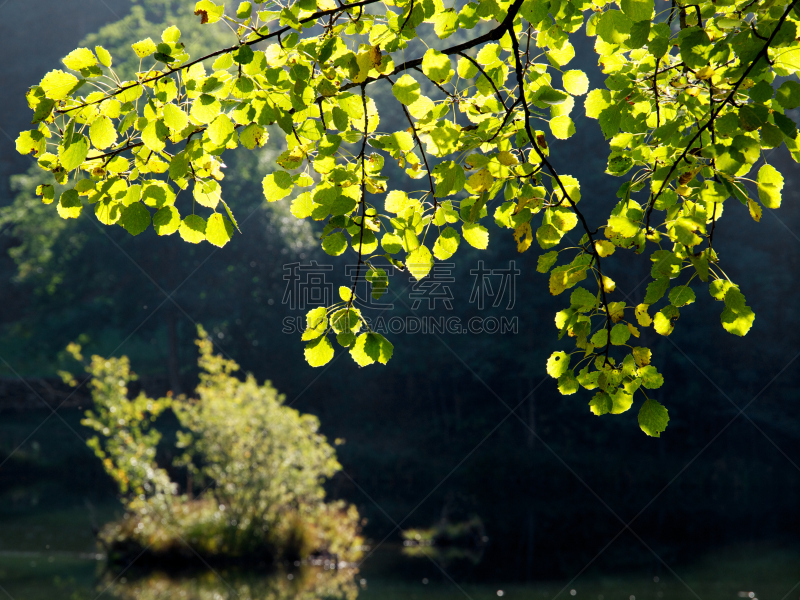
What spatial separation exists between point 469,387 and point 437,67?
14.6 metres

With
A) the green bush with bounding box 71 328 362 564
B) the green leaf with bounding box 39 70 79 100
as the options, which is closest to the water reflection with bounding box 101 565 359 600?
the green bush with bounding box 71 328 362 564

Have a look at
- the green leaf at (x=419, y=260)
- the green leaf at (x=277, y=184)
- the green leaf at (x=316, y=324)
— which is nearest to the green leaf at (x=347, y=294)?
the green leaf at (x=316, y=324)

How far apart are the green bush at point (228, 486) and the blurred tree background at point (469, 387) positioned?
2.34 m

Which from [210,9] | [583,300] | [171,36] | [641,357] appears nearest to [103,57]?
[171,36]

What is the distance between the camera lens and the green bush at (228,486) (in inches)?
279

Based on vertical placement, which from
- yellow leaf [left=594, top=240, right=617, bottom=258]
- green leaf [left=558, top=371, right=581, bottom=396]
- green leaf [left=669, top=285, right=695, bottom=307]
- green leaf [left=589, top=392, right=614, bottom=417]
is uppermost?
yellow leaf [left=594, top=240, right=617, bottom=258]

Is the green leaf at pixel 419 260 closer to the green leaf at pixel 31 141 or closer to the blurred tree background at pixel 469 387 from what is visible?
the green leaf at pixel 31 141

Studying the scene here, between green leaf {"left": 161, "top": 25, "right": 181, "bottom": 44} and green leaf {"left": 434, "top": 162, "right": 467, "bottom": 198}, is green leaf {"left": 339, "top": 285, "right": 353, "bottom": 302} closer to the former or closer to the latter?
green leaf {"left": 434, "top": 162, "right": 467, "bottom": 198}

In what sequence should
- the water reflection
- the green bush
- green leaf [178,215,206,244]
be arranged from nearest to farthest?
green leaf [178,215,206,244]
the water reflection
the green bush

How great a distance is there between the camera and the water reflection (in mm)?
6184

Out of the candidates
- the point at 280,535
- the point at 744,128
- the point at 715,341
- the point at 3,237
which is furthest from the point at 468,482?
the point at 3,237

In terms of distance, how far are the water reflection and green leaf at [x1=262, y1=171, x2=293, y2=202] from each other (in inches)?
218

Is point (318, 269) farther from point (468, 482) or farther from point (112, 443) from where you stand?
point (112, 443)

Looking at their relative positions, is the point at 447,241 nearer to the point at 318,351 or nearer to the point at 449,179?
the point at 449,179
